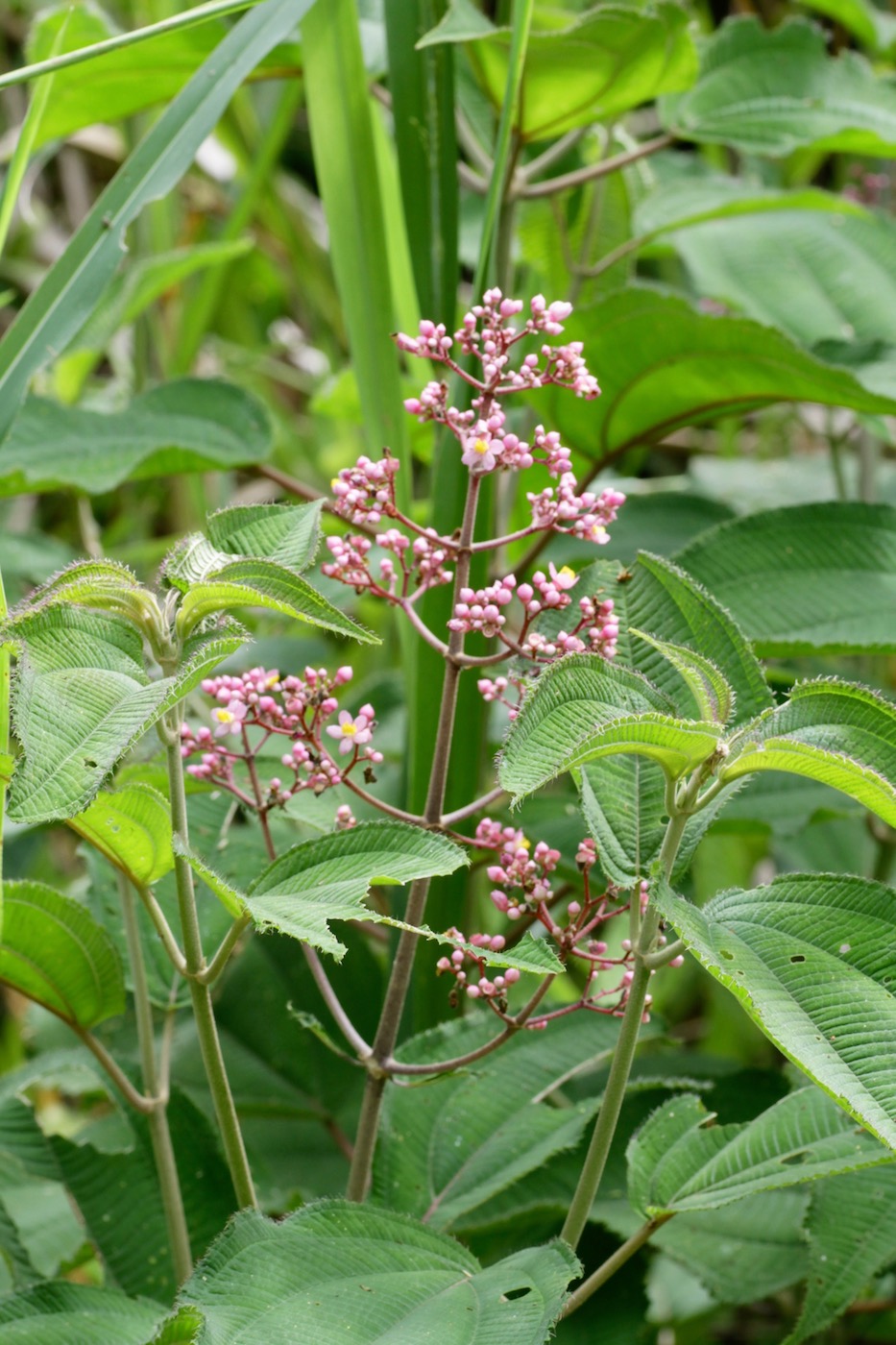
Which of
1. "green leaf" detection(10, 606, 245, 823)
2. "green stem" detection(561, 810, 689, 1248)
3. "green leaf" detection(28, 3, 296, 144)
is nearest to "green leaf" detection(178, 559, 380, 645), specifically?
"green leaf" detection(10, 606, 245, 823)

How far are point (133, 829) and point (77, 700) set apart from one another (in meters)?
0.08

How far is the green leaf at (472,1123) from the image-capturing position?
0.58 m

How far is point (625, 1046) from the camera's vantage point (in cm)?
47

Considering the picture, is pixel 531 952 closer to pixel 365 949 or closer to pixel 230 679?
pixel 230 679

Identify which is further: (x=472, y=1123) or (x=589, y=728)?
(x=472, y=1123)

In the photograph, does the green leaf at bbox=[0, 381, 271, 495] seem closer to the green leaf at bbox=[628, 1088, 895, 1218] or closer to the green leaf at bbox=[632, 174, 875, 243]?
the green leaf at bbox=[632, 174, 875, 243]

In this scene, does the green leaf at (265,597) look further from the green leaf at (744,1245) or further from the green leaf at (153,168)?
the green leaf at (744,1245)

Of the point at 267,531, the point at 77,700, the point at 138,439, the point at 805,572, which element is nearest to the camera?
the point at 77,700

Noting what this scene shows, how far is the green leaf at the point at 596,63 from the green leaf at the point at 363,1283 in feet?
1.96

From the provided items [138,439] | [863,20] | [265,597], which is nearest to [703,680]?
[265,597]

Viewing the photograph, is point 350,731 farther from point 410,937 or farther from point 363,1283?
point 363,1283

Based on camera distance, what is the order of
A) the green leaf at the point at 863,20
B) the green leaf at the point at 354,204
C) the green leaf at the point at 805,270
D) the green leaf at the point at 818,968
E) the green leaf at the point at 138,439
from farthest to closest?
the green leaf at the point at 863,20 < the green leaf at the point at 805,270 < the green leaf at the point at 138,439 < the green leaf at the point at 354,204 < the green leaf at the point at 818,968

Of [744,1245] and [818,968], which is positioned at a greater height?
[818,968]

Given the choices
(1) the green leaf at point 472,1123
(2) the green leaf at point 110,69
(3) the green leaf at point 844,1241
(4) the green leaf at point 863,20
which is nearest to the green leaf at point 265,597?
(1) the green leaf at point 472,1123
